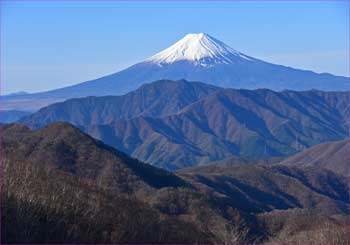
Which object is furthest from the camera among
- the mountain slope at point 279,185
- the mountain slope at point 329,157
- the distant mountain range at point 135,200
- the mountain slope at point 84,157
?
the mountain slope at point 329,157

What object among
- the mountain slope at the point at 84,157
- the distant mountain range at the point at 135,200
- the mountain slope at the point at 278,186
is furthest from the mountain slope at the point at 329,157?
the mountain slope at the point at 84,157

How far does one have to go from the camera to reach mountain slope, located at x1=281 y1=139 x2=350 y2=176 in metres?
145

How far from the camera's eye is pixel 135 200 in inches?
592

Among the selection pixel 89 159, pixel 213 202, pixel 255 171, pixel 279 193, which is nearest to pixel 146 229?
pixel 213 202

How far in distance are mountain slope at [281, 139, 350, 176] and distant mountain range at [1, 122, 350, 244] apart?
1745 inches

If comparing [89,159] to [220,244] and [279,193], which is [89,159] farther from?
[220,244]

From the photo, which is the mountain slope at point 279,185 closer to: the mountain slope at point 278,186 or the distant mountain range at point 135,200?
the mountain slope at point 278,186

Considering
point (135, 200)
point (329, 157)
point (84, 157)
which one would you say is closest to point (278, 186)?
point (84, 157)

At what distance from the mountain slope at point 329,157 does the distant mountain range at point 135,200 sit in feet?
145

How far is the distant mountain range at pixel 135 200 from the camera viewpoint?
8.43 meters

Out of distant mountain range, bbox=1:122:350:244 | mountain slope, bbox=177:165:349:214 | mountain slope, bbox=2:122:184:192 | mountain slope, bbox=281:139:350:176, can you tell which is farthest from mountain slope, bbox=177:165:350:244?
mountain slope, bbox=281:139:350:176

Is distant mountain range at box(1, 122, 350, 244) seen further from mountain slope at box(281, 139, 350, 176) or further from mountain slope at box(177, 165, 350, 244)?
mountain slope at box(281, 139, 350, 176)

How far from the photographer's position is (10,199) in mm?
8297

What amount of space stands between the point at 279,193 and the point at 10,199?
75.9 meters
